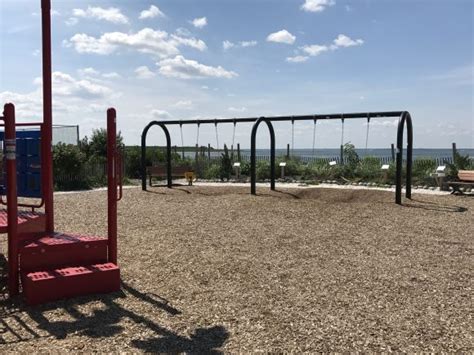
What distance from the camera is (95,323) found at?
3832mm

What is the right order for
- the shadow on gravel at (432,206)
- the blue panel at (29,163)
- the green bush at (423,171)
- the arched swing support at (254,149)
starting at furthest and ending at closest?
the green bush at (423,171)
the arched swing support at (254,149)
the shadow on gravel at (432,206)
the blue panel at (29,163)

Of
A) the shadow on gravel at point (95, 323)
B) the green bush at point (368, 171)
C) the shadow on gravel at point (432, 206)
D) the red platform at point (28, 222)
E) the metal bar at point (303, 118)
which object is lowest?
the shadow on gravel at point (95, 323)

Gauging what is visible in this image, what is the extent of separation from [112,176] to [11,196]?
94 centimetres

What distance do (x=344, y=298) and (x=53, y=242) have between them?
282 cm

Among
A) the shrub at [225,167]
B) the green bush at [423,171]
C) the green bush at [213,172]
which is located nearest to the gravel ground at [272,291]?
the green bush at [423,171]

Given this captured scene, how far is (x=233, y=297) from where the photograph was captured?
4.43m

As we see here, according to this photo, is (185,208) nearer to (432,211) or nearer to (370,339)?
(432,211)

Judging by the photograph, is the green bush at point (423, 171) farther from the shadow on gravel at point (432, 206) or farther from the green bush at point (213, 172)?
the green bush at point (213, 172)

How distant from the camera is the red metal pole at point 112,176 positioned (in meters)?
4.79

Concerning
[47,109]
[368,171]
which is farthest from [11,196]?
[368,171]

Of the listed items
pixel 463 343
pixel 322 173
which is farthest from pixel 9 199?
pixel 322 173

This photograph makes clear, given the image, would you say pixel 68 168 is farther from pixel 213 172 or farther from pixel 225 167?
pixel 225 167

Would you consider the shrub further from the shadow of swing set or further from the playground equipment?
the shadow of swing set

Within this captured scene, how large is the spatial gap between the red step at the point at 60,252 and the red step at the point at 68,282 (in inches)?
3.6
